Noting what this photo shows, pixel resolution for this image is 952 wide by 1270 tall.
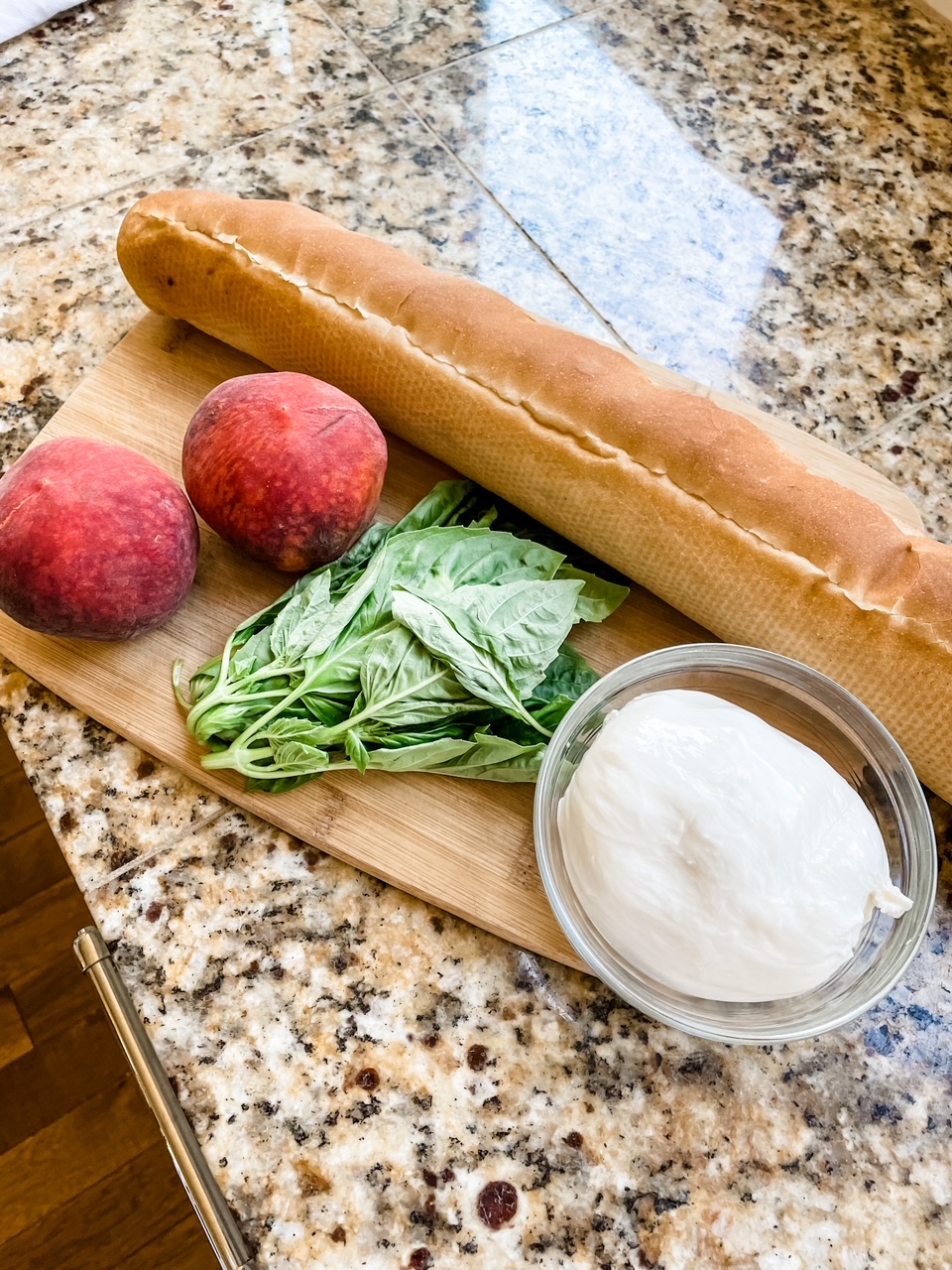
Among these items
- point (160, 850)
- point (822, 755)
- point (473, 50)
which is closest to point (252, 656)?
point (160, 850)

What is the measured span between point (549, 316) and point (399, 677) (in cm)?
45

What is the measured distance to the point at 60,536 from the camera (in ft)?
2.11

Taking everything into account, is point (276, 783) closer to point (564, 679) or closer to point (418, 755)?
point (418, 755)

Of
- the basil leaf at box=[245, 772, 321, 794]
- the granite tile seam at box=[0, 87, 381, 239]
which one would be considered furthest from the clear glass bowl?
the granite tile seam at box=[0, 87, 381, 239]

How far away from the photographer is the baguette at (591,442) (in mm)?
667

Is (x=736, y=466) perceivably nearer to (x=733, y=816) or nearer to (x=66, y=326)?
(x=733, y=816)

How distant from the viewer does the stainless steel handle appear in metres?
0.57

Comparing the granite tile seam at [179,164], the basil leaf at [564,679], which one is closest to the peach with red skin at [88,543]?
the basil leaf at [564,679]

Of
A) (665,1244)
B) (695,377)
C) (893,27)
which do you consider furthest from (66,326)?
(893,27)

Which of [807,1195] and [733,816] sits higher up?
[733,816]

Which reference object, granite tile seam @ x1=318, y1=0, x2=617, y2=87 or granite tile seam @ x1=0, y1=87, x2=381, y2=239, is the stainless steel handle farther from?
granite tile seam @ x1=318, y1=0, x2=617, y2=87

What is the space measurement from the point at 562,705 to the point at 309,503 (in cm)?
23

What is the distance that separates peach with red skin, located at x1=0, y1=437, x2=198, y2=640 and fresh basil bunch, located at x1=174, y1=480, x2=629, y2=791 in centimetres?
7

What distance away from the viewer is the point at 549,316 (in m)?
0.93
